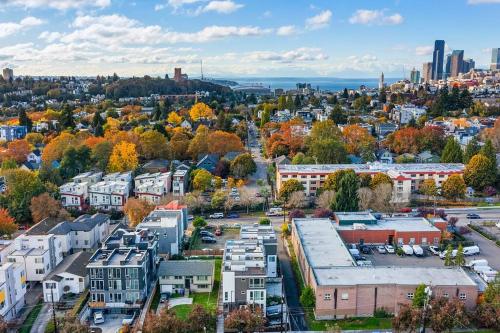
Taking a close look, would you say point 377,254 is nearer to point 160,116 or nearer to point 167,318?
point 167,318

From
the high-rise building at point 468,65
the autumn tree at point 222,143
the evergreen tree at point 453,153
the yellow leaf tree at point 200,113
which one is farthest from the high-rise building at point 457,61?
the autumn tree at point 222,143

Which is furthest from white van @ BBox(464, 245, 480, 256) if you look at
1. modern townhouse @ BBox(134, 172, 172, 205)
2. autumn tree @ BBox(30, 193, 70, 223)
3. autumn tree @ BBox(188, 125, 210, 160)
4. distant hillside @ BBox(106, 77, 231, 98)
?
distant hillside @ BBox(106, 77, 231, 98)

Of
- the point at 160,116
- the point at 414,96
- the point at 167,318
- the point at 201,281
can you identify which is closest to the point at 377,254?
the point at 201,281

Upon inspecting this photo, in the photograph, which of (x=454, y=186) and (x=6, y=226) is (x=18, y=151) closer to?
(x=6, y=226)

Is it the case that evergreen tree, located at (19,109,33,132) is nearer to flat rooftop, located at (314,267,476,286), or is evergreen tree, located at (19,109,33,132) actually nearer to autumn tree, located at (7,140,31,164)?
autumn tree, located at (7,140,31,164)

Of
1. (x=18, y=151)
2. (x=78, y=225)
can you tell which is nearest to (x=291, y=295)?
(x=78, y=225)

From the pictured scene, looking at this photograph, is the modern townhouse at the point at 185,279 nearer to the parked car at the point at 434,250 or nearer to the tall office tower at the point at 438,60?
the parked car at the point at 434,250

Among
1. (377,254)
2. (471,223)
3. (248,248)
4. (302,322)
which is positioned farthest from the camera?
(471,223)
